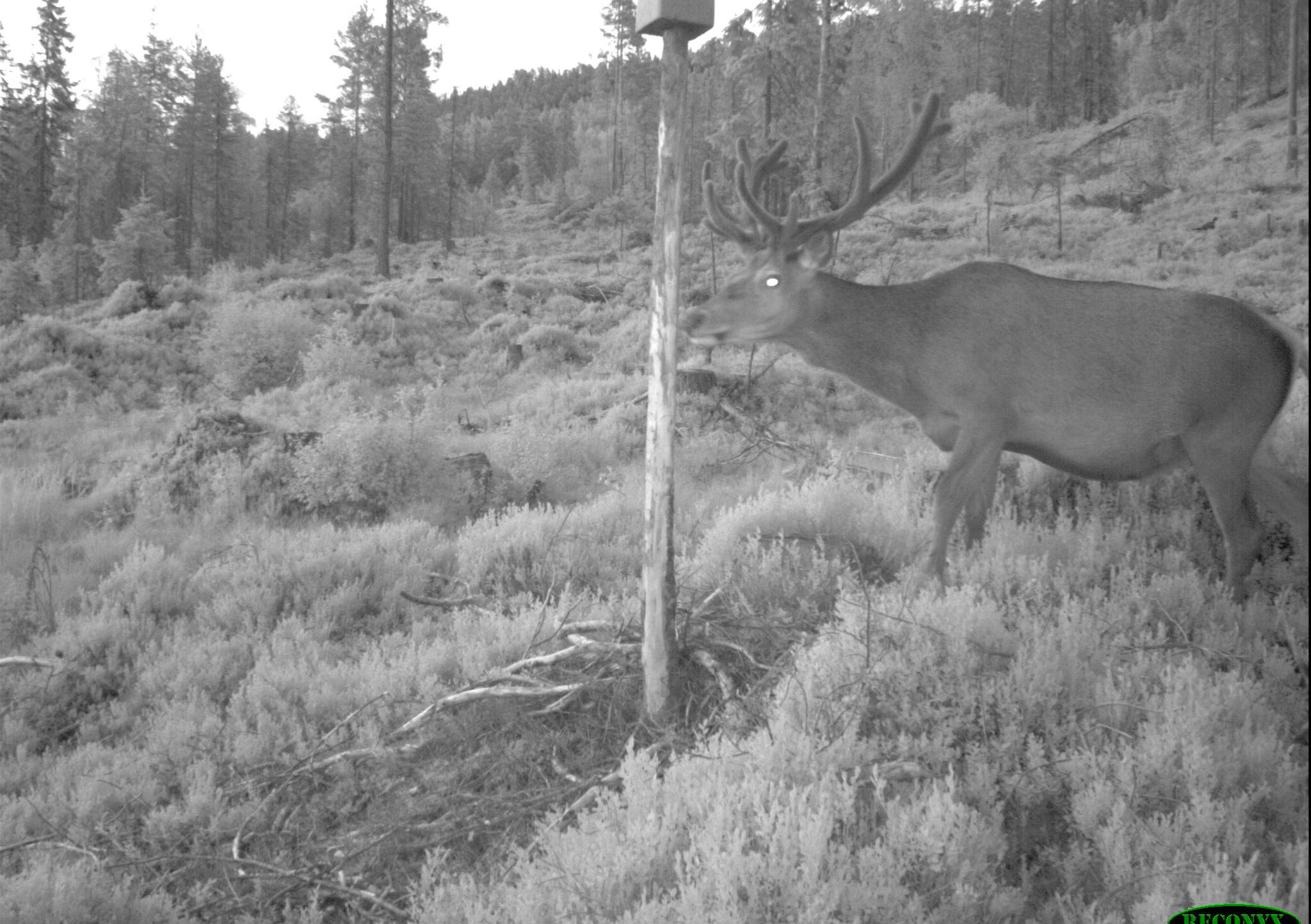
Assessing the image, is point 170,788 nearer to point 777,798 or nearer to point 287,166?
point 777,798

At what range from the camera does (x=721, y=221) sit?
15.7 feet

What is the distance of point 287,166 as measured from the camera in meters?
50.8

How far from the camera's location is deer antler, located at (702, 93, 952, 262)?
416 cm

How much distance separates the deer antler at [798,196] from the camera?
4.16m

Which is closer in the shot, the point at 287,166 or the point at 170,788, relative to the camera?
the point at 170,788

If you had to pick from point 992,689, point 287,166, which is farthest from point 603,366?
point 287,166

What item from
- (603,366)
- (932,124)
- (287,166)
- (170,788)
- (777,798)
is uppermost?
(287,166)

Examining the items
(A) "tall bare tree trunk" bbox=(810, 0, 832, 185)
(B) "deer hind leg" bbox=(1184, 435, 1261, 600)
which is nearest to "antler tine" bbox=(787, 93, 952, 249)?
(B) "deer hind leg" bbox=(1184, 435, 1261, 600)

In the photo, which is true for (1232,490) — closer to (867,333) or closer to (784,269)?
(867,333)

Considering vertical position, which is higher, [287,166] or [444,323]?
[287,166]

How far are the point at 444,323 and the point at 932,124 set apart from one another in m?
19.1

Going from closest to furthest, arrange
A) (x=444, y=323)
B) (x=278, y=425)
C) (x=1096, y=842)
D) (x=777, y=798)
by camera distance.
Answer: (x=1096, y=842) → (x=777, y=798) → (x=278, y=425) → (x=444, y=323)

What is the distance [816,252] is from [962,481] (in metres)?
1.38

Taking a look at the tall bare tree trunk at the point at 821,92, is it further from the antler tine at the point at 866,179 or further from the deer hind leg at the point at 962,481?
the deer hind leg at the point at 962,481
